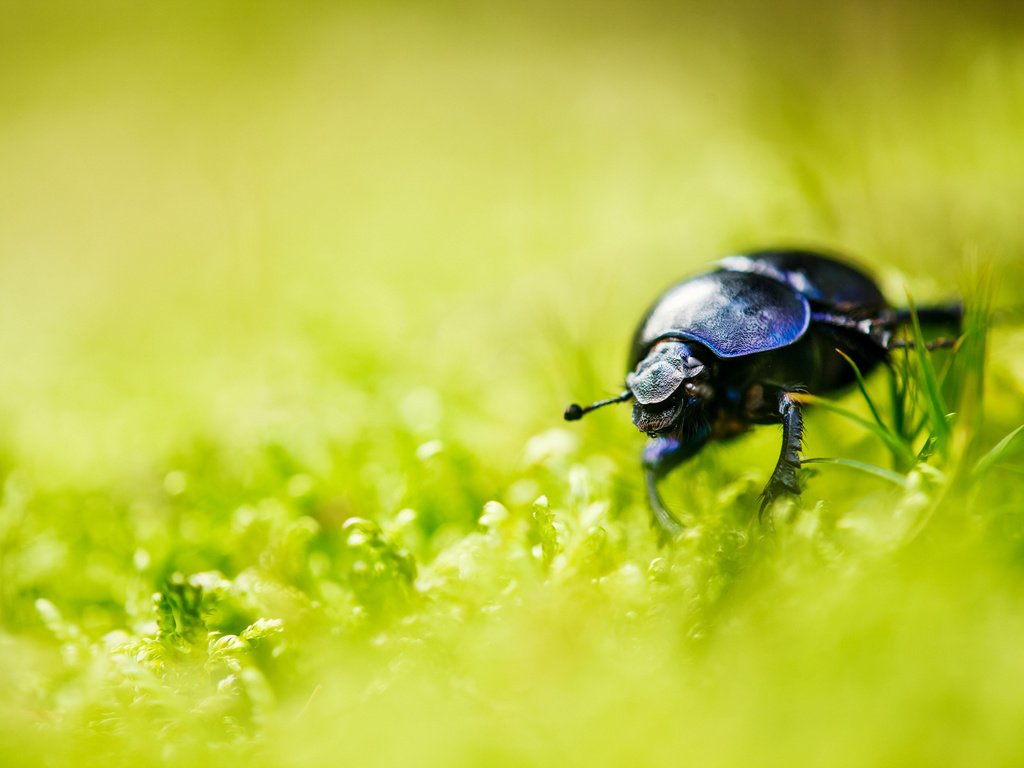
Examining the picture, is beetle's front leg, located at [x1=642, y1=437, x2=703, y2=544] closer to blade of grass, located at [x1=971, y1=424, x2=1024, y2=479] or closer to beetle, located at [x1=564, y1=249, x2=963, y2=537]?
beetle, located at [x1=564, y1=249, x2=963, y2=537]

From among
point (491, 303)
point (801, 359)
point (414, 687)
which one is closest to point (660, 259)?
point (491, 303)

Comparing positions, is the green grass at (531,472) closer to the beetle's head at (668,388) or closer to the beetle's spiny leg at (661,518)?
the beetle's spiny leg at (661,518)

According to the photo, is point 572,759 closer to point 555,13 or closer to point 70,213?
point 70,213

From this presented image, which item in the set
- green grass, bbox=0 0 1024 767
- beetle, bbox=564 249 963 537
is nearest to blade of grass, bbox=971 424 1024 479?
green grass, bbox=0 0 1024 767

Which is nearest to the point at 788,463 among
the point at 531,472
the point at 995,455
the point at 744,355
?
the point at 744,355

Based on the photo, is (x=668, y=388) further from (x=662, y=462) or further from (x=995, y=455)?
(x=995, y=455)

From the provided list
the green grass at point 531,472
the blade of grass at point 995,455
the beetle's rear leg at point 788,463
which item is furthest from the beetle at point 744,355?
the blade of grass at point 995,455
